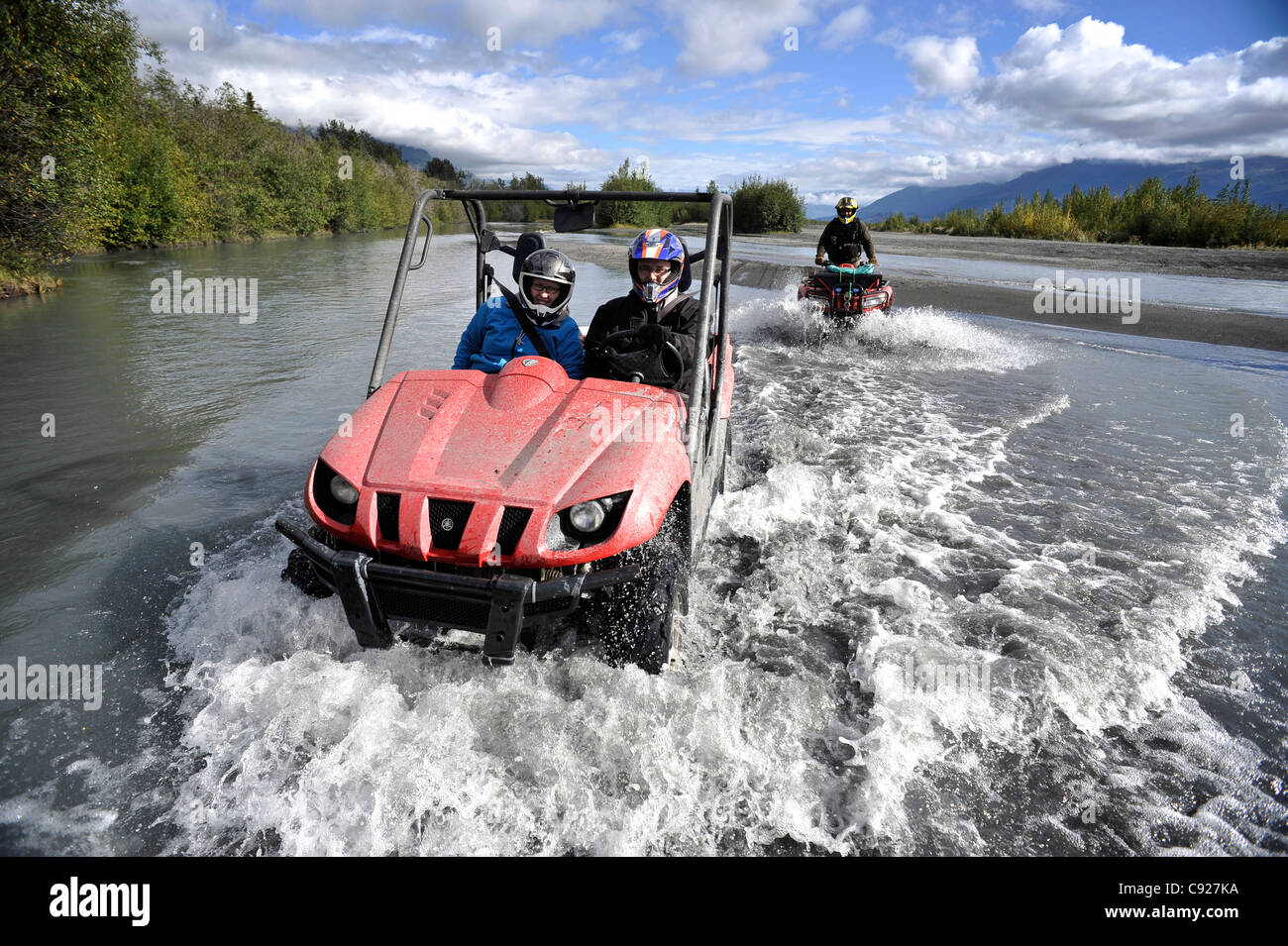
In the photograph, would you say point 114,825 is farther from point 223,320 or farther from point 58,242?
point 58,242

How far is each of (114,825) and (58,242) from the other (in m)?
17.1

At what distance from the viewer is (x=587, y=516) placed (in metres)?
2.60

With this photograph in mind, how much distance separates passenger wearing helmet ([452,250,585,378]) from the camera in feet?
12.7

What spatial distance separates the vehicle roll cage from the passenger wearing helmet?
291 millimetres

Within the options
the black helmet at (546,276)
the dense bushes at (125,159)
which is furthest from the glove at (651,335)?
the dense bushes at (125,159)

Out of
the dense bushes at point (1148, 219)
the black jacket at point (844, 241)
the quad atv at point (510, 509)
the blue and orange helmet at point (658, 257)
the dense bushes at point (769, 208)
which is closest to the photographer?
the quad atv at point (510, 509)

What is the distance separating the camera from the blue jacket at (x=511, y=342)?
405 centimetres

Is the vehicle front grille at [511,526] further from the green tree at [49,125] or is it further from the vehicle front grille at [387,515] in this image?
the green tree at [49,125]

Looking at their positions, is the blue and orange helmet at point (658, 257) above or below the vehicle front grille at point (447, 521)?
above

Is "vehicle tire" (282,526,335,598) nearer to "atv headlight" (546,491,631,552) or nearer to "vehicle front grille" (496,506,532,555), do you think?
"vehicle front grille" (496,506,532,555)

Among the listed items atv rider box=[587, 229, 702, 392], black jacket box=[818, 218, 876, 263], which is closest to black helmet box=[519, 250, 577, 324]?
atv rider box=[587, 229, 702, 392]

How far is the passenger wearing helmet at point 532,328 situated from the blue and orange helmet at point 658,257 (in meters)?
0.52

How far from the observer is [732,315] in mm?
14102
